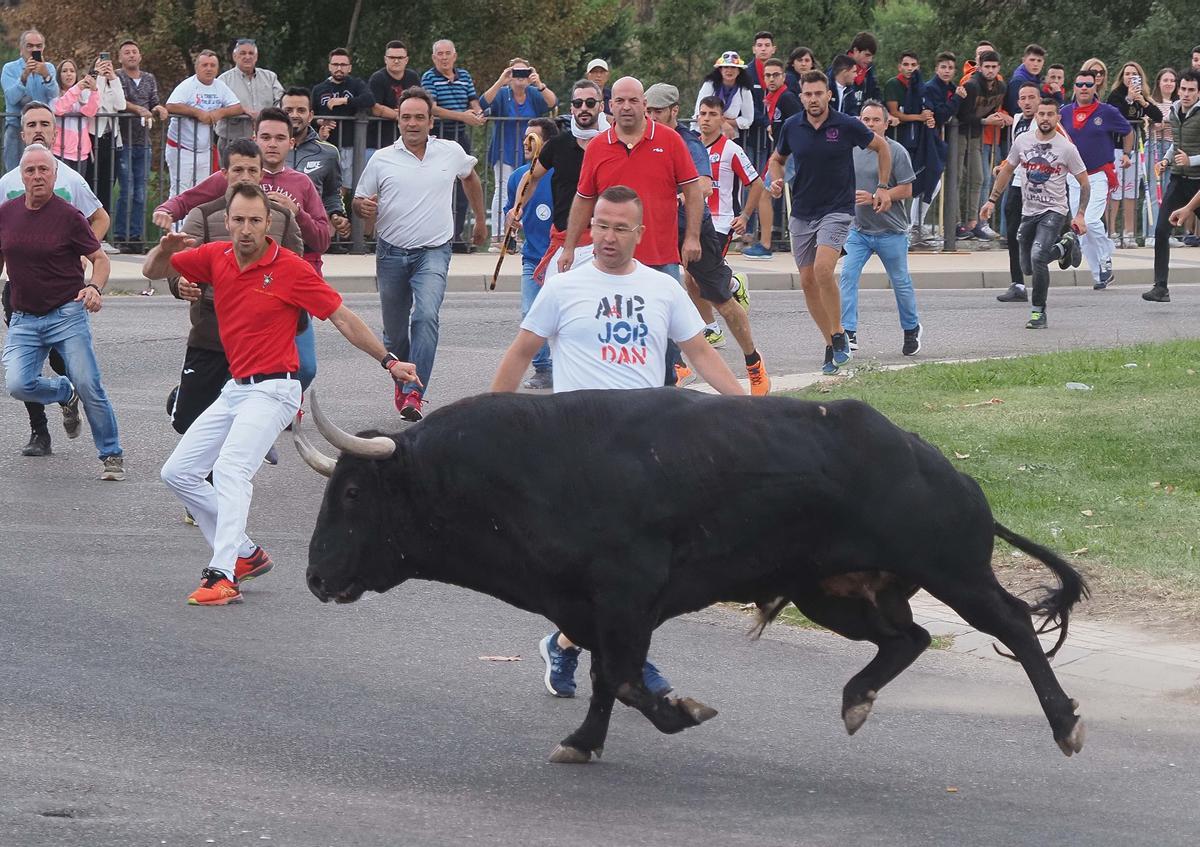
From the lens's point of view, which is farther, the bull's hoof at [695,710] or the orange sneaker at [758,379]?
the orange sneaker at [758,379]

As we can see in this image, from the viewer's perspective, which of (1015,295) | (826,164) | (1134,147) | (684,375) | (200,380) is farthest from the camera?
(1134,147)

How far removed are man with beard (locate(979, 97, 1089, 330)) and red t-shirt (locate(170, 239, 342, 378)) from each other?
31.8ft

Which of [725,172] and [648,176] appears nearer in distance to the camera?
[648,176]

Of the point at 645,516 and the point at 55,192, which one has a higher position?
the point at 55,192

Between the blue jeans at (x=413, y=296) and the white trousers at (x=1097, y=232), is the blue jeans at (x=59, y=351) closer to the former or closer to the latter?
the blue jeans at (x=413, y=296)

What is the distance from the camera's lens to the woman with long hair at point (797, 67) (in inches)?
838

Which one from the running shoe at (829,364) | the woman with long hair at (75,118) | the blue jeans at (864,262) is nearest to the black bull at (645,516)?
the running shoe at (829,364)

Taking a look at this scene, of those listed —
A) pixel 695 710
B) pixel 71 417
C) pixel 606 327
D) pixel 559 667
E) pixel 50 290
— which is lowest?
pixel 559 667

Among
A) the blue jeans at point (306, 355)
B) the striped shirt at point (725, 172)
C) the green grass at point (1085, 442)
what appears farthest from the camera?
the striped shirt at point (725, 172)

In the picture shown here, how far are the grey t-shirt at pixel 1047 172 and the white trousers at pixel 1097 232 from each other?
9.16 ft

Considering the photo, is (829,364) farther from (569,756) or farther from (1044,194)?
(569,756)

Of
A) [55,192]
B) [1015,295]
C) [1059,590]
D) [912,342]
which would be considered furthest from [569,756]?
[1015,295]

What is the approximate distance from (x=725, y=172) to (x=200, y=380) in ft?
22.9

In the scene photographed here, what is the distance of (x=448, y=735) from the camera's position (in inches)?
260
